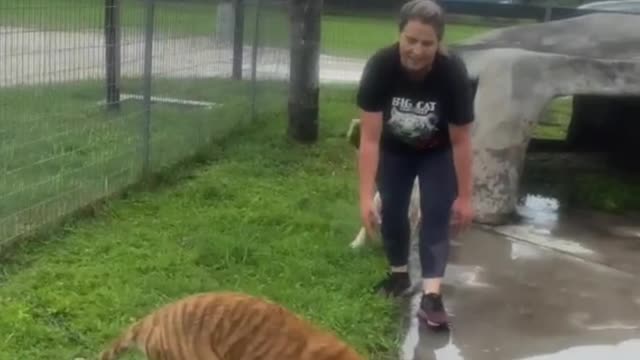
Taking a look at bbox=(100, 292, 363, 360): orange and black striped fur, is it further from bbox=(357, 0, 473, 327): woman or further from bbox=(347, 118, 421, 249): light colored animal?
bbox=(347, 118, 421, 249): light colored animal

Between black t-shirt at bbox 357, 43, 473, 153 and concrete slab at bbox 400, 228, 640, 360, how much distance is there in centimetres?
89

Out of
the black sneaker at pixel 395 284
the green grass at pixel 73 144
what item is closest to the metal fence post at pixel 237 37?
the green grass at pixel 73 144

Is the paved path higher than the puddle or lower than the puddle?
higher

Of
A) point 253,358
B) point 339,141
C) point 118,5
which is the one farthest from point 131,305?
point 339,141

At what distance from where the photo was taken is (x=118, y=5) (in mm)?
7422

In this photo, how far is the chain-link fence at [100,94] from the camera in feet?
20.9

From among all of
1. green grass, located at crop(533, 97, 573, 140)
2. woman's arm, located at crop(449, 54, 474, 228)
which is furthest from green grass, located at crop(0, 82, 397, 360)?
green grass, located at crop(533, 97, 573, 140)

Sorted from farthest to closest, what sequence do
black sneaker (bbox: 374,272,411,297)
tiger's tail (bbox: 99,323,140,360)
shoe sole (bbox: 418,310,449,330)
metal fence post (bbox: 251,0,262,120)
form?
metal fence post (bbox: 251,0,262,120), black sneaker (bbox: 374,272,411,297), shoe sole (bbox: 418,310,449,330), tiger's tail (bbox: 99,323,140,360)

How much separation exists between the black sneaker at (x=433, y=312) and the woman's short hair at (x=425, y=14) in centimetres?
124

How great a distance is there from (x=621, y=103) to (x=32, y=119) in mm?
6238

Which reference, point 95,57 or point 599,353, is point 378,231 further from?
point 95,57

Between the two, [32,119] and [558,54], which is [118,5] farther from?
[558,54]

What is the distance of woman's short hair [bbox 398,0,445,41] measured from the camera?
512 centimetres

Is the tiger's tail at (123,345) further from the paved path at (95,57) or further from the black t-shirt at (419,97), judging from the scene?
the paved path at (95,57)
